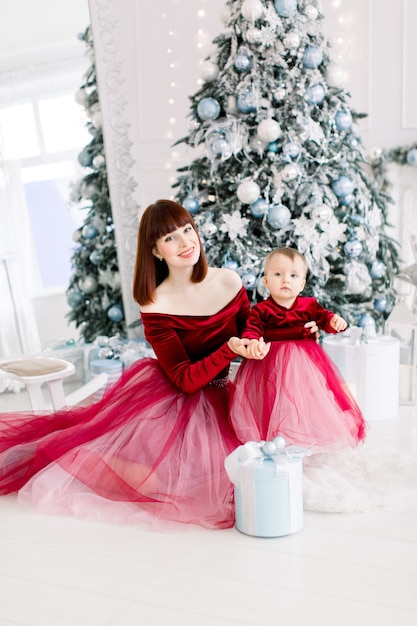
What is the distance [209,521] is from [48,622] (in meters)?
0.69

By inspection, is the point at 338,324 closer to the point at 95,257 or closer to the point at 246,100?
the point at 246,100

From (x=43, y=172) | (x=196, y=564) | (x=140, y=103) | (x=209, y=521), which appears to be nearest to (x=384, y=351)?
(x=209, y=521)

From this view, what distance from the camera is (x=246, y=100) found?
3.82 m

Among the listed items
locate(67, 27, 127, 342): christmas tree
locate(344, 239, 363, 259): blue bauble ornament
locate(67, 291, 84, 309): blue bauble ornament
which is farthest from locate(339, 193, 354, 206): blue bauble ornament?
locate(67, 291, 84, 309): blue bauble ornament

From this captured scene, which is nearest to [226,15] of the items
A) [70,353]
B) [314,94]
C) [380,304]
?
[314,94]

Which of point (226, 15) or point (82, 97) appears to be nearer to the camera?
point (226, 15)

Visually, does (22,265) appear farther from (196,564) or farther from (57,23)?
(196,564)

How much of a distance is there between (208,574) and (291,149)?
247 cm

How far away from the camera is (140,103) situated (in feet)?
18.0

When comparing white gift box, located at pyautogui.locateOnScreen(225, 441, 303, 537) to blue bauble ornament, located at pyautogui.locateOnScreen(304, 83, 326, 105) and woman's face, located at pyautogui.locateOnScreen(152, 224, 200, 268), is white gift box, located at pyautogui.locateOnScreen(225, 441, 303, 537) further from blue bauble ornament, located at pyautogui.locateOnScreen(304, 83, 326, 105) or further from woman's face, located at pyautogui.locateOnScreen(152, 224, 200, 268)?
blue bauble ornament, located at pyautogui.locateOnScreen(304, 83, 326, 105)

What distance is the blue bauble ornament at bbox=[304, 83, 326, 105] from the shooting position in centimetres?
382

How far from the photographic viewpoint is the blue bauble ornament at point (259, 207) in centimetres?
387

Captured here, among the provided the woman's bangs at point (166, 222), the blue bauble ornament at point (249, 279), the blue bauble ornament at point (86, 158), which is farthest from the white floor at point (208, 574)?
the blue bauble ornament at point (86, 158)

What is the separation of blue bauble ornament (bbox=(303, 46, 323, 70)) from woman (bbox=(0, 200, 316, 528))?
5.05 ft
